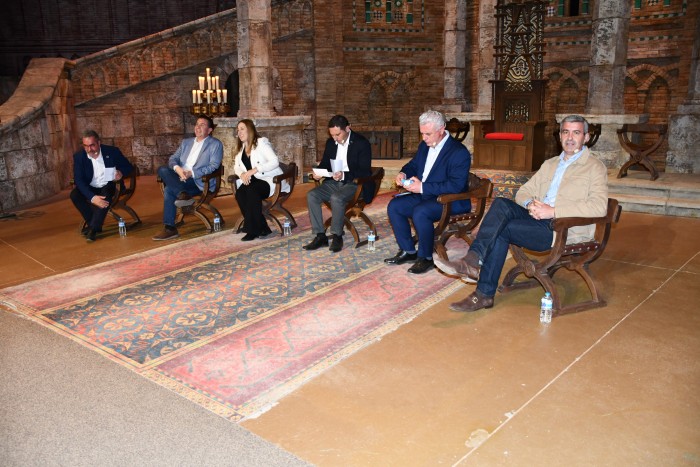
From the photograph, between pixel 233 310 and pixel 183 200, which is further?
pixel 183 200

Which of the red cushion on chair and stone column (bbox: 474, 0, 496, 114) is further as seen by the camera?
stone column (bbox: 474, 0, 496, 114)

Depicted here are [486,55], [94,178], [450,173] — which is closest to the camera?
[450,173]

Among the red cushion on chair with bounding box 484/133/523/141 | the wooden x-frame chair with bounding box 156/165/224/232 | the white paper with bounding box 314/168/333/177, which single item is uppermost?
the red cushion on chair with bounding box 484/133/523/141

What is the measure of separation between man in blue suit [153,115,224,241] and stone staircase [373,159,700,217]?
4.46 m

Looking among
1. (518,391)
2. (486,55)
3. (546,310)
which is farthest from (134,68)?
(518,391)

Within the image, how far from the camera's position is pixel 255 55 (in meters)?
9.79

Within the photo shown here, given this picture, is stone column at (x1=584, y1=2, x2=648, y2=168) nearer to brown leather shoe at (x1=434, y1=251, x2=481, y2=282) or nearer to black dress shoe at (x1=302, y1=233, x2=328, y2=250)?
black dress shoe at (x1=302, y1=233, x2=328, y2=250)

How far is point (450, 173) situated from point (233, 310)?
217cm

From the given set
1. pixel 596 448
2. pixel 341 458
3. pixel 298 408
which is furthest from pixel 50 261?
pixel 596 448

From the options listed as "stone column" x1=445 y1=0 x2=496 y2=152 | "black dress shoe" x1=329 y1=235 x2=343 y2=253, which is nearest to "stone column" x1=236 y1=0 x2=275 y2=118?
"stone column" x1=445 y1=0 x2=496 y2=152

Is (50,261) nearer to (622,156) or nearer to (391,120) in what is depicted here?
(622,156)

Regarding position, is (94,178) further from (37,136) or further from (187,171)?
(37,136)

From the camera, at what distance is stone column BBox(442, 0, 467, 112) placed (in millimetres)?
11820

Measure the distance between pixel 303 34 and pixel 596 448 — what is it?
40.8 feet
